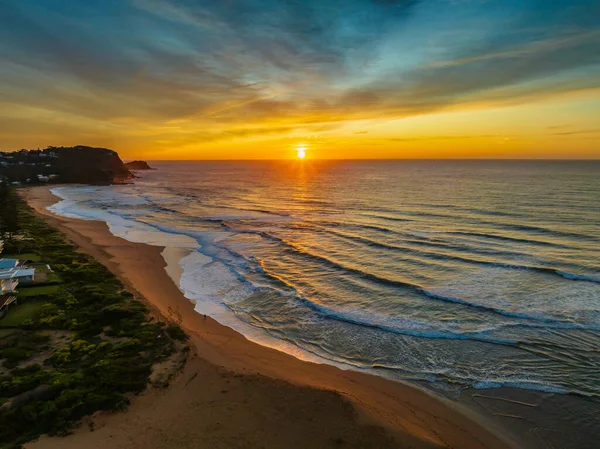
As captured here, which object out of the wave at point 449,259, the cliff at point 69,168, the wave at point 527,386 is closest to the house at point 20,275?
the wave at point 449,259

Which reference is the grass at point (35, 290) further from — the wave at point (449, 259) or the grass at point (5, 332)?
the wave at point (449, 259)

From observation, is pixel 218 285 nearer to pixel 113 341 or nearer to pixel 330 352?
pixel 113 341

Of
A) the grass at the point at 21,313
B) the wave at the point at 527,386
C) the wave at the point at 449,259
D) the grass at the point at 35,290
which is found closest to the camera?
the wave at the point at 527,386

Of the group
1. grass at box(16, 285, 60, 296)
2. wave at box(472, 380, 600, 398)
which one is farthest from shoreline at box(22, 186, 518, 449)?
grass at box(16, 285, 60, 296)

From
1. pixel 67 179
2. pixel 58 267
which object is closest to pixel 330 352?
pixel 58 267

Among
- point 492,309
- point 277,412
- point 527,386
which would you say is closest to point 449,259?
point 492,309

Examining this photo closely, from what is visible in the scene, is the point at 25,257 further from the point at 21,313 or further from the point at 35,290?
the point at 21,313

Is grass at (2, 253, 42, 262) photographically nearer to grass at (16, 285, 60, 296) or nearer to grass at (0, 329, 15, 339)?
grass at (16, 285, 60, 296)

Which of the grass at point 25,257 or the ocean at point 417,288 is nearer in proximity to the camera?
the ocean at point 417,288
